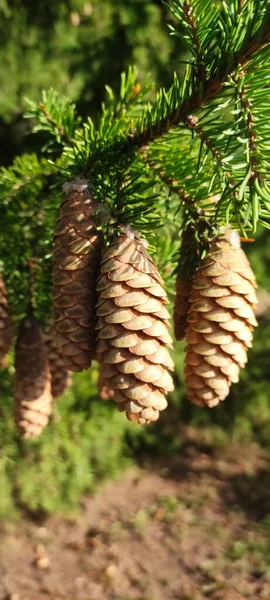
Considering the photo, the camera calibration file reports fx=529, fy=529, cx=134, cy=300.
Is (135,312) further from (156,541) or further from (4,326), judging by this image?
(156,541)

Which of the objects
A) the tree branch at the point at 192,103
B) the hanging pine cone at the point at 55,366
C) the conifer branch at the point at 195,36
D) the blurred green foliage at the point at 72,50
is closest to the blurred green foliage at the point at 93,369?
the blurred green foliage at the point at 72,50

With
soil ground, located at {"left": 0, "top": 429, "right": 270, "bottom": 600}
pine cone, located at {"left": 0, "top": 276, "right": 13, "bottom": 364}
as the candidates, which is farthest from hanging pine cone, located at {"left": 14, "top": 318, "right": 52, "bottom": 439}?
soil ground, located at {"left": 0, "top": 429, "right": 270, "bottom": 600}

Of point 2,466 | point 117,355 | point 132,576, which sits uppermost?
point 117,355

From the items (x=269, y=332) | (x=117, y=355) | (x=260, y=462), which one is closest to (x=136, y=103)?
(x=117, y=355)

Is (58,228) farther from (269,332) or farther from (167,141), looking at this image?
(269,332)

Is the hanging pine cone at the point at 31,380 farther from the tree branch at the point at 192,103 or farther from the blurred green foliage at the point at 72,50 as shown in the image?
the blurred green foliage at the point at 72,50
